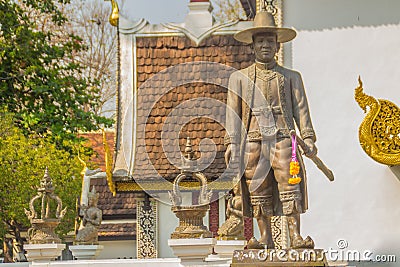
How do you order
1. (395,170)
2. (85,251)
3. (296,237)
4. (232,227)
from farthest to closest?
(85,251)
(395,170)
(232,227)
(296,237)

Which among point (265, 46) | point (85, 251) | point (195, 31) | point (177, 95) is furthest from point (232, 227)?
point (195, 31)

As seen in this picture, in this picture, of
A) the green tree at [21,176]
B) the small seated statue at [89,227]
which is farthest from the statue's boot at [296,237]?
the green tree at [21,176]

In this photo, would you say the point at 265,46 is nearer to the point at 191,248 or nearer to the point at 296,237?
the point at 296,237

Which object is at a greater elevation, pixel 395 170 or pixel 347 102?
pixel 347 102

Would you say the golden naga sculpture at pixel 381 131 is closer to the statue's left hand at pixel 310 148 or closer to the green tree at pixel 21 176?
the statue's left hand at pixel 310 148

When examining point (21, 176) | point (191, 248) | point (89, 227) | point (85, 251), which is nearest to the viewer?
point (191, 248)

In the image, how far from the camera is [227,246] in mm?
10773

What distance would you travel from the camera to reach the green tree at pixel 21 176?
70.4 feet

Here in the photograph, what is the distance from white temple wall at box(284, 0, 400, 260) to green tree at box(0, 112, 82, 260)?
9.41 m

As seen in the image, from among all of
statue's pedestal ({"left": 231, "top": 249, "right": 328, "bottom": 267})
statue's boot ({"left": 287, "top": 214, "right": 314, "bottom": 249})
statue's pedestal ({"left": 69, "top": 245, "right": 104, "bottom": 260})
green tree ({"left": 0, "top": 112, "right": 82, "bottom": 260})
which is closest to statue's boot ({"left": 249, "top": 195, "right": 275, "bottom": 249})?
statue's boot ({"left": 287, "top": 214, "right": 314, "bottom": 249})

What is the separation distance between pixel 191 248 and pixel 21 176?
12.5m

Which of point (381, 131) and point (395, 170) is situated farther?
point (395, 170)

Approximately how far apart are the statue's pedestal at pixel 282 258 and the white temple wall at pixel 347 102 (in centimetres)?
439

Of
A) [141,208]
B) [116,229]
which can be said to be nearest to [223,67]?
[141,208]
